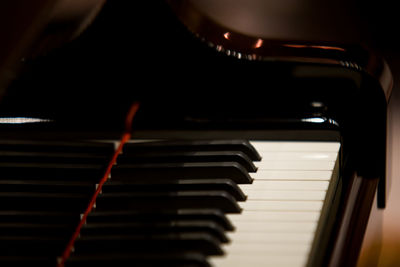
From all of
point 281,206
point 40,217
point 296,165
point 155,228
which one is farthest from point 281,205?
point 40,217

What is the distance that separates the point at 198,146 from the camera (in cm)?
108

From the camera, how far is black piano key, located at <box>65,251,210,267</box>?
85cm

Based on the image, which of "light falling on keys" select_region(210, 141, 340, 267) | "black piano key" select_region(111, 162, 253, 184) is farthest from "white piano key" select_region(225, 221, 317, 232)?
"black piano key" select_region(111, 162, 253, 184)

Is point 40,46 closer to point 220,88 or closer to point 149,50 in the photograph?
point 149,50

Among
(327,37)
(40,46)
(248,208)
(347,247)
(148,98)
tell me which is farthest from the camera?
(327,37)

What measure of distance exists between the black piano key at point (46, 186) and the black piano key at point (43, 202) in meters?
0.01

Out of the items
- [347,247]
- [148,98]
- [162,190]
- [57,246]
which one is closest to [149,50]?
[148,98]

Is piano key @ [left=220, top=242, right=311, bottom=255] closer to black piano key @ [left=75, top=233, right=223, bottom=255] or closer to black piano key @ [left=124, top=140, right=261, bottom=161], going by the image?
black piano key @ [left=75, top=233, right=223, bottom=255]

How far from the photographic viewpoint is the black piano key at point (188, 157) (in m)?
1.05

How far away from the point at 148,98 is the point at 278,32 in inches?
19.4

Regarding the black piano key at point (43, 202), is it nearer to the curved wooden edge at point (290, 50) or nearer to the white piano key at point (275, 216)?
the white piano key at point (275, 216)

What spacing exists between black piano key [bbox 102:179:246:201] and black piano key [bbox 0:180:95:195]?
4cm

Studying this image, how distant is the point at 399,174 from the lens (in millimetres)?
1143

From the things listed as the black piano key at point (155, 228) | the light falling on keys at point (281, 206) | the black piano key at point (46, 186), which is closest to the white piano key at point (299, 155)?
the light falling on keys at point (281, 206)
